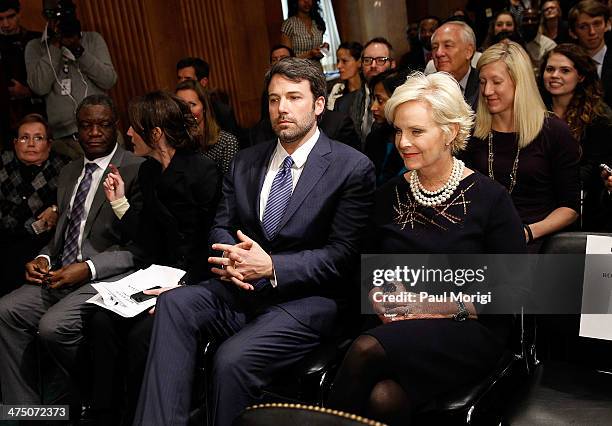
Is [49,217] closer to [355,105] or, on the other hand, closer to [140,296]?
[140,296]

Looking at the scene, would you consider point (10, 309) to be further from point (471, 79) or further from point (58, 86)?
point (471, 79)

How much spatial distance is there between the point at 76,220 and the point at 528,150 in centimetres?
218

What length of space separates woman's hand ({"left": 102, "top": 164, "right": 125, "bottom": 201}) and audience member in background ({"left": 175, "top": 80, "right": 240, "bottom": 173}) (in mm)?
818

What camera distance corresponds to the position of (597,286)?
2062 mm

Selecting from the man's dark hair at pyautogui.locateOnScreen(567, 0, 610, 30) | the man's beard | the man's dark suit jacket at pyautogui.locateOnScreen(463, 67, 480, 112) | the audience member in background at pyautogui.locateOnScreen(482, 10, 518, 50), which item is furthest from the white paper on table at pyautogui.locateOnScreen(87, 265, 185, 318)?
the audience member in background at pyautogui.locateOnScreen(482, 10, 518, 50)

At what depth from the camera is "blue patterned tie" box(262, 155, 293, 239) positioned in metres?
2.66

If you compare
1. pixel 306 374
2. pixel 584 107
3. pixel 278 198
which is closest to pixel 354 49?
pixel 584 107

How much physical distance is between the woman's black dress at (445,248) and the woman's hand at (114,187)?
135cm

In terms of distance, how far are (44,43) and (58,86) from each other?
0.30 metres

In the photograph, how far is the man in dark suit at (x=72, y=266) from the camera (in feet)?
10.1

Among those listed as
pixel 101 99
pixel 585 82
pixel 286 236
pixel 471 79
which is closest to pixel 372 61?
pixel 471 79

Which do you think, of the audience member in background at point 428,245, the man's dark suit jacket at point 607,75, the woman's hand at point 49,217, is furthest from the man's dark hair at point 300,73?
the man's dark suit jacket at point 607,75

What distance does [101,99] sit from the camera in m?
3.48

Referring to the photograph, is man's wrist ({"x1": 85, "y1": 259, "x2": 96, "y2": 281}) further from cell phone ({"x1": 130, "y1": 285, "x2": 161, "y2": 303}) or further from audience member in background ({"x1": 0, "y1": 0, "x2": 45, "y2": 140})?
audience member in background ({"x1": 0, "y1": 0, "x2": 45, "y2": 140})
